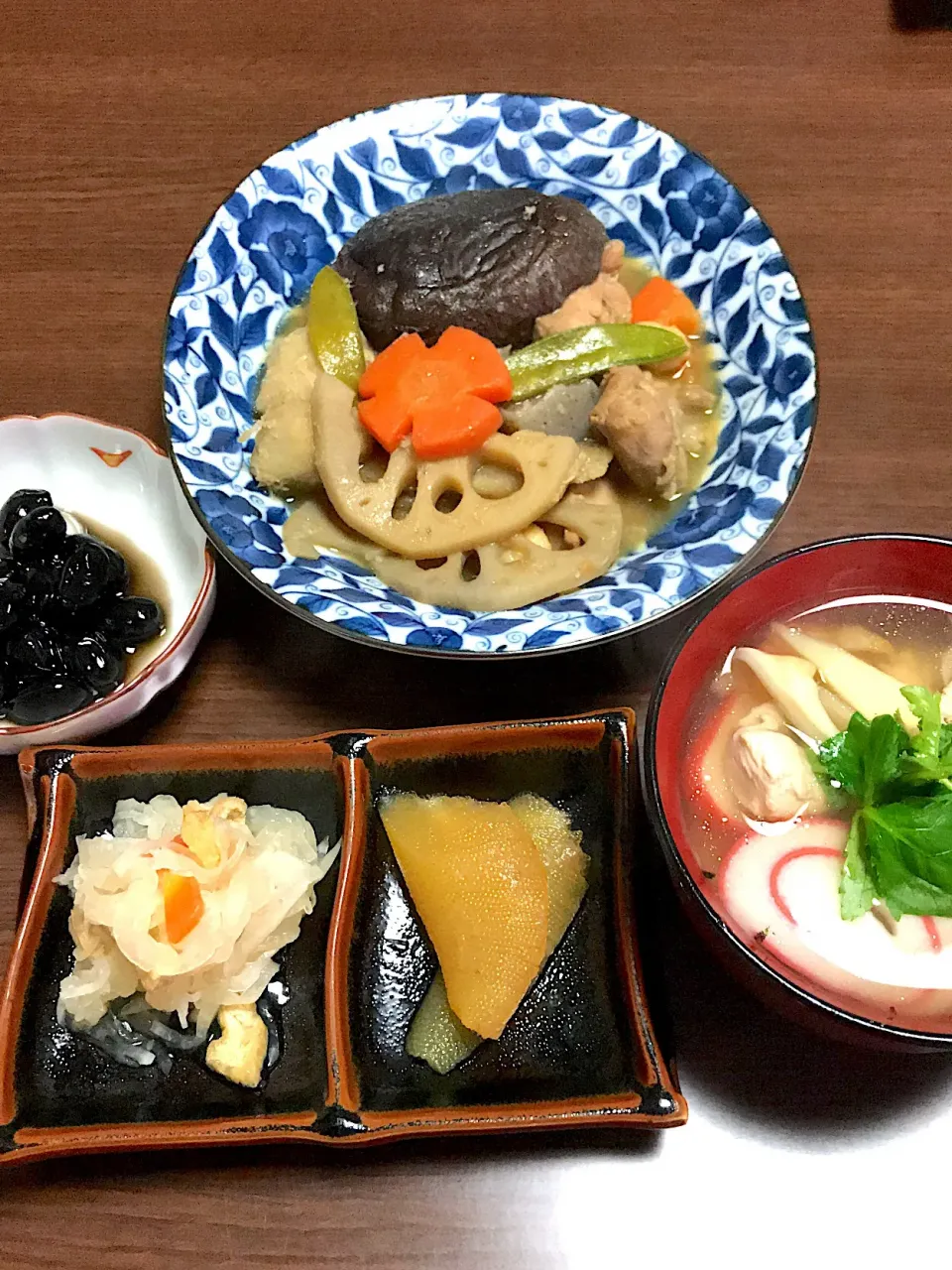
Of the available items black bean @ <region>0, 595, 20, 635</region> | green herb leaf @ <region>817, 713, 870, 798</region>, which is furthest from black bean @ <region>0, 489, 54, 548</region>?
green herb leaf @ <region>817, 713, 870, 798</region>

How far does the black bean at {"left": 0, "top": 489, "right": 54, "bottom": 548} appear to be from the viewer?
5.06 ft

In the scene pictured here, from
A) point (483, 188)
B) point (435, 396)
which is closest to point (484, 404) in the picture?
point (435, 396)

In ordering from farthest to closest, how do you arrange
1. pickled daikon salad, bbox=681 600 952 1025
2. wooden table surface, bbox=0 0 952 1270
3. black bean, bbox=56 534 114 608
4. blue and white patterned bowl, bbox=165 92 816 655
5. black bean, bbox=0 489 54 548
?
black bean, bbox=0 489 54 548 < black bean, bbox=56 534 114 608 < blue and white patterned bowl, bbox=165 92 816 655 < wooden table surface, bbox=0 0 952 1270 < pickled daikon salad, bbox=681 600 952 1025

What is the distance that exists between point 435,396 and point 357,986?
2.84 feet

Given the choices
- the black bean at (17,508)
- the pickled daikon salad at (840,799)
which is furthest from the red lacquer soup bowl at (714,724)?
the black bean at (17,508)

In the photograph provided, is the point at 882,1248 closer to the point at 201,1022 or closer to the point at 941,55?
the point at 201,1022

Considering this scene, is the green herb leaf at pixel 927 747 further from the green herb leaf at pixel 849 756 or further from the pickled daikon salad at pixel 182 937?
the pickled daikon salad at pixel 182 937

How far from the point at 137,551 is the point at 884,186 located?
1.61 metres

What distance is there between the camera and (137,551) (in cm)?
165

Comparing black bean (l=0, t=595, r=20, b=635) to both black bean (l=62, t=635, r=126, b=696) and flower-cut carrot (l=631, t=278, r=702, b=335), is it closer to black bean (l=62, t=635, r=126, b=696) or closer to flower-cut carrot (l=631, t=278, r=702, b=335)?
black bean (l=62, t=635, r=126, b=696)

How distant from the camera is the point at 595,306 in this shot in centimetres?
167

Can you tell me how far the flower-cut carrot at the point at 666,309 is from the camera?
66.1 inches

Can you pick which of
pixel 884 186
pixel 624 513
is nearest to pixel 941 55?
pixel 884 186

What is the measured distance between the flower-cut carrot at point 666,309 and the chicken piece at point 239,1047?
126 centimetres
